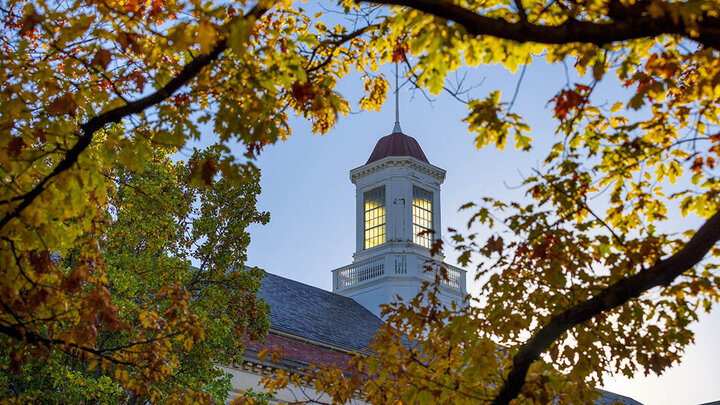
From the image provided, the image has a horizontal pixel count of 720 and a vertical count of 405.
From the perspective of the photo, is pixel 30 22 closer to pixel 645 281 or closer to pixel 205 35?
pixel 205 35

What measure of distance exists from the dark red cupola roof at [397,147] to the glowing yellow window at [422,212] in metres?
2.09

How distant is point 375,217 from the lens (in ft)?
134

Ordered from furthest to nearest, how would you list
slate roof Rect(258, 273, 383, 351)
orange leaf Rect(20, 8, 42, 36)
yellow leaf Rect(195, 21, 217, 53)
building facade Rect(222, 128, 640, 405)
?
building facade Rect(222, 128, 640, 405) < slate roof Rect(258, 273, 383, 351) < orange leaf Rect(20, 8, 42, 36) < yellow leaf Rect(195, 21, 217, 53)

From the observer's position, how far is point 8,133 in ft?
22.7

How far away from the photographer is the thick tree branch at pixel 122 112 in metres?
6.43

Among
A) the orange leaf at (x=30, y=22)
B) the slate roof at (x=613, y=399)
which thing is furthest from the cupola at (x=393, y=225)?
the orange leaf at (x=30, y=22)

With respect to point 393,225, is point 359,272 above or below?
below

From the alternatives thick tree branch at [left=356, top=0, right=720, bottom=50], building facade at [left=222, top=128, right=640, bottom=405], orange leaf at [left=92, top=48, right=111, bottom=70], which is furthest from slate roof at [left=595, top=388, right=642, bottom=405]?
orange leaf at [left=92, top=48, right=111, bottom=70]

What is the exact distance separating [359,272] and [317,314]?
23.6 feet

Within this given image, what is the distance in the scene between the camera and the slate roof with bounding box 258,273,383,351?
30.1 meters

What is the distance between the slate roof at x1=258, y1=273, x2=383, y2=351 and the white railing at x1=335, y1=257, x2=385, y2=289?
1509mm

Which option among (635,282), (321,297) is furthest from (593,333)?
(321,297)

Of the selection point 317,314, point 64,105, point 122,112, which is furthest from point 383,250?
point 122,112

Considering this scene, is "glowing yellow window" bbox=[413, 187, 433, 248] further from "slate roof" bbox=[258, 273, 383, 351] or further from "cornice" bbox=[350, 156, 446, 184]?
"slate roof" bbox=[258, 273, 383, 351]
